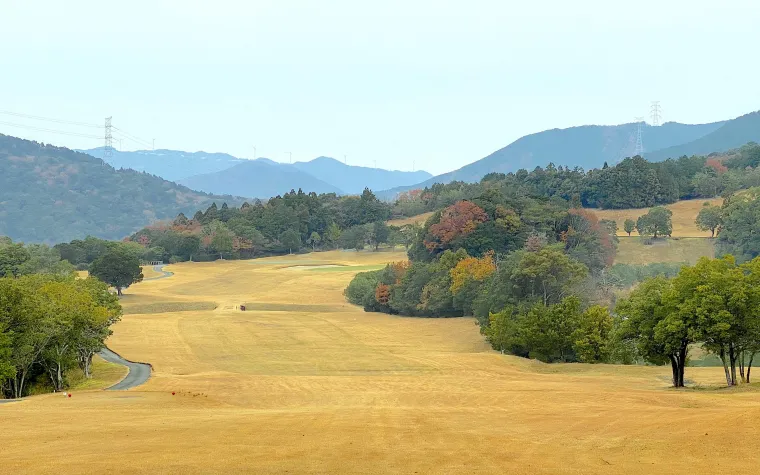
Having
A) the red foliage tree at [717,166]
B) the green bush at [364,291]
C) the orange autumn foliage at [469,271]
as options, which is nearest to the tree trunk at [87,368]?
the orange autumn foliage at [469,271]

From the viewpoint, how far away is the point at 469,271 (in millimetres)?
87500

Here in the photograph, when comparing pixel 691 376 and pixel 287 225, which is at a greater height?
pixel 287 225

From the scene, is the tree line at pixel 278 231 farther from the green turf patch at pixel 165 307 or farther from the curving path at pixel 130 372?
the curving path at pixel 130 372

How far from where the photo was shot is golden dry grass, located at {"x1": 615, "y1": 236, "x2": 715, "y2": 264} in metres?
118

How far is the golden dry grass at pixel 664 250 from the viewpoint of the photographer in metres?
118

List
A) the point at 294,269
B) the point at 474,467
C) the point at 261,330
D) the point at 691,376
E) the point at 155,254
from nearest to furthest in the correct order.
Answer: the point at 474,467 < the point at 691,376 < the point at 261,330 < the point at 294,269 < the point at 155,254

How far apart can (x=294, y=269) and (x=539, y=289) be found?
79.2m

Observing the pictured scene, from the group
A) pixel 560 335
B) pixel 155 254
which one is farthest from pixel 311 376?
pixel 155 254

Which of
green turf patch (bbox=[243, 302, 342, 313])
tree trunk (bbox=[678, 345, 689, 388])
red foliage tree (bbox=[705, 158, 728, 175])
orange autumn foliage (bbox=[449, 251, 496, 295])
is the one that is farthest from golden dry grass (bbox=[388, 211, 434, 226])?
tree trunk (bbox=[678, 345, 689, 388])

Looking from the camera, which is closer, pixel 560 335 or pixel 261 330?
pixel 560 335

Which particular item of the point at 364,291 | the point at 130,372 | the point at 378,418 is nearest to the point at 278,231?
the point at 364,291

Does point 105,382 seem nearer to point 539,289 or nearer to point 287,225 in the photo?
point 539,289

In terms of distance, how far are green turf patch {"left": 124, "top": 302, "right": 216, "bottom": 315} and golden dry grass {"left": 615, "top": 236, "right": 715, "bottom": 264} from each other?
61.3 m

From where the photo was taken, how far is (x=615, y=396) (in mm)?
32438
